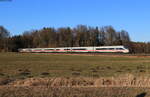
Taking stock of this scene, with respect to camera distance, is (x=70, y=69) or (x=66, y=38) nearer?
(x=70, y=69)

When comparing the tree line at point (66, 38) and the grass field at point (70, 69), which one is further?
the tree line at point (66, 38)

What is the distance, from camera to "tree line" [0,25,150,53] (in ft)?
504

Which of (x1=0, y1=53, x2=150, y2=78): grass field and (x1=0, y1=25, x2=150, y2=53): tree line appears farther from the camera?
(x1=0, y1=25, x2=150, y2=53): tree line

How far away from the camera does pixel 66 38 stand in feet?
531

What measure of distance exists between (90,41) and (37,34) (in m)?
42.0

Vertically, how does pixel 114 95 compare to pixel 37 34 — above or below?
below

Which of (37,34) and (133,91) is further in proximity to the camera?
(37,34)

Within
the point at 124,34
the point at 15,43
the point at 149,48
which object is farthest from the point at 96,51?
the point at 15,43

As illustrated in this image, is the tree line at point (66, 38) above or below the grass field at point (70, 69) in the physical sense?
above

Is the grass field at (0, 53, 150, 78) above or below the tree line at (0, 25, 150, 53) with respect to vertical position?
below

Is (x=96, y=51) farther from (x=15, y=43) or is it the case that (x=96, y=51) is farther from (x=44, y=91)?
(x=44, y=91)

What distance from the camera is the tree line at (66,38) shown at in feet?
504

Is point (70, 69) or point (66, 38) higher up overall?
point (66, 38)

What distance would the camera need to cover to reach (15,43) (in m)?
159
